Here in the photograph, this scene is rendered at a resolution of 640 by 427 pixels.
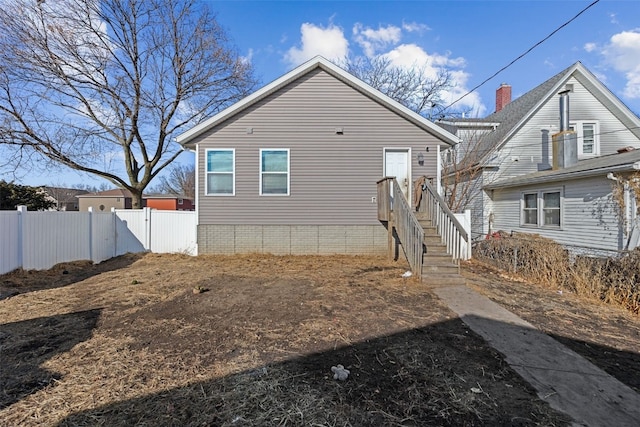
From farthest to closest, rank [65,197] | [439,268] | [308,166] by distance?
[65,197] → [308,166] → [439,268]

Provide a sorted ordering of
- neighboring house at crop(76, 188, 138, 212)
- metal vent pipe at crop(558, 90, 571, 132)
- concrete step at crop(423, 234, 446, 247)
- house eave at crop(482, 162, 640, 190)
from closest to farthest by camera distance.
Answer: concrete step at crop(423, 234, 446, 247) → house eave at crop(482, 162, 640, 190) → metal vent pipe at crop(558, 90, 571, 132) → neighboring house at crop(76, 188, 138, 212)

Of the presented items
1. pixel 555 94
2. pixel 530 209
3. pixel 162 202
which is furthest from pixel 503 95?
pixel 162 202

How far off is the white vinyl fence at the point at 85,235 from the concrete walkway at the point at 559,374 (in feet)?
27.6

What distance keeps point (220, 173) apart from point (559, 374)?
8807 millimetres

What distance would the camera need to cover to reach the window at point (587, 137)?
14.2 m

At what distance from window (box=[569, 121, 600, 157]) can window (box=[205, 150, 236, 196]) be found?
47.6ft

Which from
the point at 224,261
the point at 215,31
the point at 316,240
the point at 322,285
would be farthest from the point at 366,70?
the point at 322,285

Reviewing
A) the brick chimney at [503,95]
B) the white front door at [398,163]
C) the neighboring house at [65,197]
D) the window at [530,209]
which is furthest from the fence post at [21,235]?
the neighboring house at [65,197]

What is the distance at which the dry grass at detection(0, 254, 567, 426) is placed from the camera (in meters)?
2.40

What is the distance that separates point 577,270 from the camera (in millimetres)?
7156

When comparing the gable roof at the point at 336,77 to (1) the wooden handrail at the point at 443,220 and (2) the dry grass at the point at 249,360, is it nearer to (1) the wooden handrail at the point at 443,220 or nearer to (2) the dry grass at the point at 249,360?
(1) the wooden handrail at the point at 443,220

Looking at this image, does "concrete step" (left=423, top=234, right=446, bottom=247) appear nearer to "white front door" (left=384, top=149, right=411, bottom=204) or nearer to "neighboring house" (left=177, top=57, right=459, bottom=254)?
"neighboring house" (left=177, top=57, right=459, bottom=254)

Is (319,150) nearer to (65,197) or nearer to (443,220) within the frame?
(443,220)

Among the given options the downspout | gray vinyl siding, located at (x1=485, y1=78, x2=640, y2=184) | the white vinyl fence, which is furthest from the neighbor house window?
gray vinyl siding, located at (x1=485, y1=78, x2=640, y2=184)
